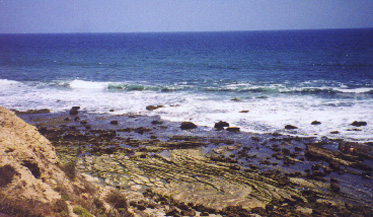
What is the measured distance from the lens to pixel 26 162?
25.8 ft

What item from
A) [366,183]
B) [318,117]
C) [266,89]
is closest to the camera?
[366,183]

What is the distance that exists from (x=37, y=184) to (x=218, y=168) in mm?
8485

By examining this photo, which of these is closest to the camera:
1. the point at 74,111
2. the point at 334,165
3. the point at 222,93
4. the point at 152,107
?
the point at 334,165

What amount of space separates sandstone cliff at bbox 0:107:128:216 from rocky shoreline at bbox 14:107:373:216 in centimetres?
201

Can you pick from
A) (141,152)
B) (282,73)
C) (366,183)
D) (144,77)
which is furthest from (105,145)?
(282,73)

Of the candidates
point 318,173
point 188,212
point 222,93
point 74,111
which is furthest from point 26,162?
point 222,93

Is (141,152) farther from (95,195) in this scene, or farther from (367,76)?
(367,76)

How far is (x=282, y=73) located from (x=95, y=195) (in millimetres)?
39102

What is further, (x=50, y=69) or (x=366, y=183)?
(x=50, y=69)

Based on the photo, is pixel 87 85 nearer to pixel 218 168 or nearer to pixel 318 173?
pixel 218 168

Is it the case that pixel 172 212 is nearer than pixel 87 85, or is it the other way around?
pixel 172 212

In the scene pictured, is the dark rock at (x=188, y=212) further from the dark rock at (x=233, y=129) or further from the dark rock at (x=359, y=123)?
the dark rock at (x=359, y=123)

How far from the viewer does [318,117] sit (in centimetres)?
2162

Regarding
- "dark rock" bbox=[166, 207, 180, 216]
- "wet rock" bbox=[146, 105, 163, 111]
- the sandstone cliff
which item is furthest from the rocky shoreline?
"wet rock" bbox=[146, 105, 163, 111]
